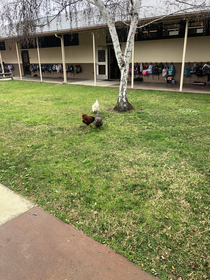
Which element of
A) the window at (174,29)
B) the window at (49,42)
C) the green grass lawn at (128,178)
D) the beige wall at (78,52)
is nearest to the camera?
the green grass lawn at (128,178)

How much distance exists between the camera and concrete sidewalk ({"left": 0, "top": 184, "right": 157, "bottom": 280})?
1.96 metres

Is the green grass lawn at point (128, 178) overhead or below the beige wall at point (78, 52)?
below

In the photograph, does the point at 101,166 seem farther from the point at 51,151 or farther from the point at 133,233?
the point at 133,233

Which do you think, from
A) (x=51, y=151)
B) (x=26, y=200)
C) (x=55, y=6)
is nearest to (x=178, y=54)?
(x=55, y=6)

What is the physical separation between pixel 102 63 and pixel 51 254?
51.2 ft

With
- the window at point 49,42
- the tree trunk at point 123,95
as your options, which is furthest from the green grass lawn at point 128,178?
the window at point 49,42

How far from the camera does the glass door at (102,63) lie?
626 inches

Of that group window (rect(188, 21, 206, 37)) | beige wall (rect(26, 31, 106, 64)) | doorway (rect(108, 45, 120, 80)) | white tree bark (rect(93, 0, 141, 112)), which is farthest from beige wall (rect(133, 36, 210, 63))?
white tree bark (rect(93, 0, 141, 112))

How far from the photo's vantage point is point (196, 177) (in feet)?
11.2

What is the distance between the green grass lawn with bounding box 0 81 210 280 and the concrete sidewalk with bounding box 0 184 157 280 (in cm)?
12

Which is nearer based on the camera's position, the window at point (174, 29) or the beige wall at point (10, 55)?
the window at point (174, 29)

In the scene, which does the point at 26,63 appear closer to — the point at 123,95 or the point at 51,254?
the point at 123,95

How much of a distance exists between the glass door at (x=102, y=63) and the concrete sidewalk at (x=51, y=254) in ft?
48.9

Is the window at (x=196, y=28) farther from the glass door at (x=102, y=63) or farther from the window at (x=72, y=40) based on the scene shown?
the window at (x=72, y=40)
